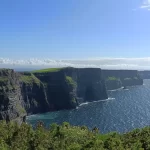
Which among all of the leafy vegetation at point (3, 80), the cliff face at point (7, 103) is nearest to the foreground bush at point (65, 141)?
the cliff face at point (7, 103)

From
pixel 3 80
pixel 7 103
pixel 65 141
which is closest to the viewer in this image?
pixel 65 141

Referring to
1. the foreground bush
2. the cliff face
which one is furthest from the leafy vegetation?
the foreground bush

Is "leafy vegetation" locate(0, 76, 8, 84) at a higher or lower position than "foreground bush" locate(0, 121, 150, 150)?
higher

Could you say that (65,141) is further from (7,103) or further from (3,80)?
(3,80)

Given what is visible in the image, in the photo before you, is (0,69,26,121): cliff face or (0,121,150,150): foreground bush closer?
(0,121,150,150): foreground bush

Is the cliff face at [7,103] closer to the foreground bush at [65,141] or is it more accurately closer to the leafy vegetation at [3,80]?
the leafy vegetation at [3,80]

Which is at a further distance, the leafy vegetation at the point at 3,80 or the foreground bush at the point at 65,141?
the leafy vegetation at the point at 3,80

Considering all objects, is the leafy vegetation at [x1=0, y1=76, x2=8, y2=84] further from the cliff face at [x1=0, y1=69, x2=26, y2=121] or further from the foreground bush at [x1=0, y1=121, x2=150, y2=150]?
the foreground bush at [x1=0, y1=121, x2=150, y2=150]

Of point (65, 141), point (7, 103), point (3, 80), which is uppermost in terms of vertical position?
point (3, 80)

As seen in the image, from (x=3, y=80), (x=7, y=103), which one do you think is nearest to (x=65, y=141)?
(x=7, y=103)

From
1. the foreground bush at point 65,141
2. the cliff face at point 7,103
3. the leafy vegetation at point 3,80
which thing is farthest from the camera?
the leafy vegetation at point 3,80

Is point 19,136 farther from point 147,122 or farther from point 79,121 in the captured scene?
point 147,122

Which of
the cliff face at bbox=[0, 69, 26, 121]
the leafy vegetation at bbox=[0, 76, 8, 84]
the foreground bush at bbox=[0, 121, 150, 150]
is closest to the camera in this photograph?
the foreground bush at bbox=[0, 121, 150, 150]
